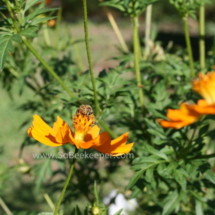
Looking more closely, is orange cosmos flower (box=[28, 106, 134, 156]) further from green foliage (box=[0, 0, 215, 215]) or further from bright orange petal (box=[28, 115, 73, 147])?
green foliage (box=[0, 0, 215, 215])

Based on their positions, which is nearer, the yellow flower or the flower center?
the yellow flower

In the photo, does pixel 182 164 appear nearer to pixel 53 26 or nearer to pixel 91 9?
pixel 53 26

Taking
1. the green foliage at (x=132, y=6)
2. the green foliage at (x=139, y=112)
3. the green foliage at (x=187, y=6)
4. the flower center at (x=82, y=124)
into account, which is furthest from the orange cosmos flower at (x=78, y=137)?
the green foliage at (x=187, y=6)

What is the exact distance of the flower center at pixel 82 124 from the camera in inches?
36.2

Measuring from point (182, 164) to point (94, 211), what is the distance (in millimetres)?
349

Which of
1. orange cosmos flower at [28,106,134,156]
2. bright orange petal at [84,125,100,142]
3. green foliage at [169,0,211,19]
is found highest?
green foliage at [169,0,211,19]

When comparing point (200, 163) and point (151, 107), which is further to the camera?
point (151, 107)

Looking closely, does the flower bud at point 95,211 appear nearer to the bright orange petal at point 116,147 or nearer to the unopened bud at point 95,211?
the unopened bud at point 95,211

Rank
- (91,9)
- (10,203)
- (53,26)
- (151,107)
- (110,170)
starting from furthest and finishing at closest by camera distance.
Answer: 1. (91,9)
2. (10,203)
3. (53,26)
4. (110,170)
5. (151,107)

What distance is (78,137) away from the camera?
947 mm

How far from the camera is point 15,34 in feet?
2.91

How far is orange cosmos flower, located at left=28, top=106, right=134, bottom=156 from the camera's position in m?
0.81

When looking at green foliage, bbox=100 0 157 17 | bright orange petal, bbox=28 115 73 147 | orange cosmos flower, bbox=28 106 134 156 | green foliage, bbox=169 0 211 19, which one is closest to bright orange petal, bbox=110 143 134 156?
orange cosmos flower, bbox=28 106 134 156

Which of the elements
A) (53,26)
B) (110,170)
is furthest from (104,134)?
(53,26)
